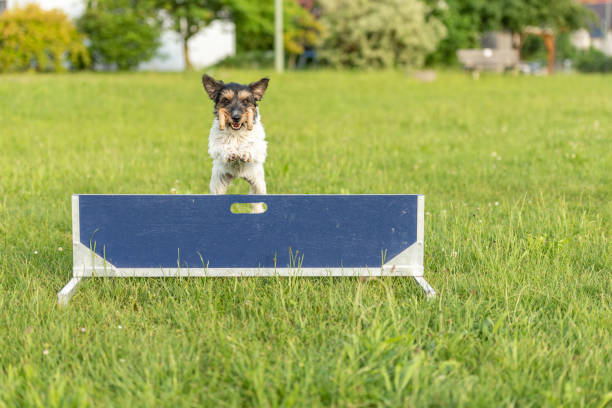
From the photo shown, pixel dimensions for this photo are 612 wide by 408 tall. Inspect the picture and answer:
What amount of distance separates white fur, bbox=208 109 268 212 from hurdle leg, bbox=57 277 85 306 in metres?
0.96

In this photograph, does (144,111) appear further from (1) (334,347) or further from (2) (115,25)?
(2) (115,25)

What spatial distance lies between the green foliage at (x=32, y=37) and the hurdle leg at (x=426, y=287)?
2284 cm

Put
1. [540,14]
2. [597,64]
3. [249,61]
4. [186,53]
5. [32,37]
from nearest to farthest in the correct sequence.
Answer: [32,37] < [186,53] < [249,61] < [540,14] < [597,64]

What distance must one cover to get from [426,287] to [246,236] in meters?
1.05

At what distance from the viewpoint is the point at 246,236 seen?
350 centimetres

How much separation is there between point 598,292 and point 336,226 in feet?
5.18

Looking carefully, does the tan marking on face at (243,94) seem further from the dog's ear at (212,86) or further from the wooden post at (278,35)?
the wooden post at (278,35)

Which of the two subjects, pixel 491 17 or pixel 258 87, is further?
pixel 491 17

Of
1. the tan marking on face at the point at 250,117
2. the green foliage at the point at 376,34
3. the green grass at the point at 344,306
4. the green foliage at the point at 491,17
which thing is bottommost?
the green grass at the point at 344,306

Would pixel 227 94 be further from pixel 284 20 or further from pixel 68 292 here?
pixel 284 20

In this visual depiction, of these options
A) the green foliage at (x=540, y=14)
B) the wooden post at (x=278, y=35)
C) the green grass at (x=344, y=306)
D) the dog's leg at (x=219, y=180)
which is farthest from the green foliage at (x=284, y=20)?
the dog's leg at (x=219, y=180)

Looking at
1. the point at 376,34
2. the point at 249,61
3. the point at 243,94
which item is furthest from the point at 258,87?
the point at 249,61

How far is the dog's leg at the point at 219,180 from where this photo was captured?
3.76 meters

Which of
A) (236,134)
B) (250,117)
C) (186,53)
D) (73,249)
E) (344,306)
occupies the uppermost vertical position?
(186,53)
